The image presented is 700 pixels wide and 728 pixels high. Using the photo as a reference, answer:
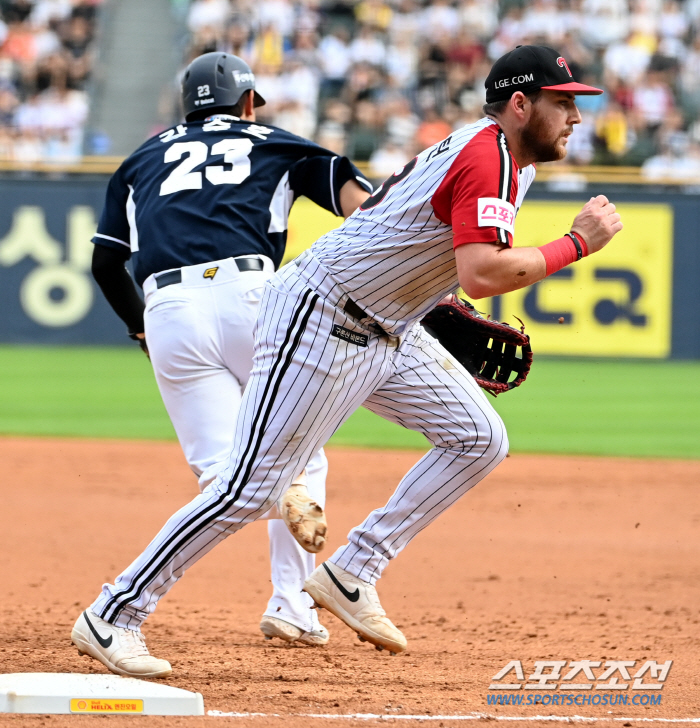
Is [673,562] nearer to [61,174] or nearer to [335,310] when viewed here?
[335,310]

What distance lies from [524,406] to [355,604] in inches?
291

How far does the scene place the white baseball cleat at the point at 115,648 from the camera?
3484 mm

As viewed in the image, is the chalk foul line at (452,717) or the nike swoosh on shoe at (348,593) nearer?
the chalk foul line at (452,717)

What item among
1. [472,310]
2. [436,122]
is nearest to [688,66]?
[436,122]

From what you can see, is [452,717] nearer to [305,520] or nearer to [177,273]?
[305,520]

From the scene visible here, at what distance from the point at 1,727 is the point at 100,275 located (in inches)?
72.2

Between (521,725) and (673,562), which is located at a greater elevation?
(521,725)

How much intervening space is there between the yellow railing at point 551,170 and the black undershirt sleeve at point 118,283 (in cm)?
971

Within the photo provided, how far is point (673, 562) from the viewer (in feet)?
18.4

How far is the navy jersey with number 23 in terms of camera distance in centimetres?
399

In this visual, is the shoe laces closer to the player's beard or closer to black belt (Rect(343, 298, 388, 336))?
black belt (Rect(343, 298, 388, 336))

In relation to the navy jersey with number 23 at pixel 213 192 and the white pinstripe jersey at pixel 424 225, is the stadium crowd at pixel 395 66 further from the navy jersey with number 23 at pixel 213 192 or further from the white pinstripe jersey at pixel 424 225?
the white pinstripe jersey at pixel 424 225

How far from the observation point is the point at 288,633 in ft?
13.6


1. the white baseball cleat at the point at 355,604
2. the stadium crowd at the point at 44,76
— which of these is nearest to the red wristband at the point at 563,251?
the white baseball cleat at the point at 355,604
